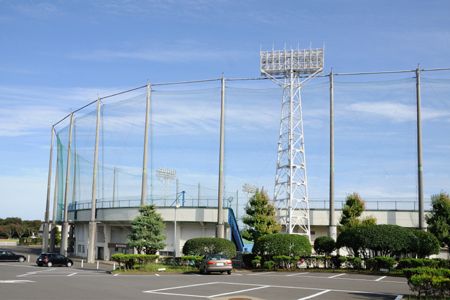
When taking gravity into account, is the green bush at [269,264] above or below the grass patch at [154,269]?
above

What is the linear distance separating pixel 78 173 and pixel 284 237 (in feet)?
111

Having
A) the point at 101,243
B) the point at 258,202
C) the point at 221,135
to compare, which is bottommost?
the point at 101,243

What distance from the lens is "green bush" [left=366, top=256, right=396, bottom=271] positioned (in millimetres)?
32469

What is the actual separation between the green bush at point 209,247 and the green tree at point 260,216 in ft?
19.6

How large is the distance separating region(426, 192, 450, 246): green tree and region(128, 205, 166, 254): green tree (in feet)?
60.0

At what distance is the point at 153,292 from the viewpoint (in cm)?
1994

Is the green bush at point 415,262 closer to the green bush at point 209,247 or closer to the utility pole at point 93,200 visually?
the green bush at point 209,247

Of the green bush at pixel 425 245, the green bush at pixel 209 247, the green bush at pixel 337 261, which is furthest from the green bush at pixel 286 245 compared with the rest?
the green bush at pixel 425 245

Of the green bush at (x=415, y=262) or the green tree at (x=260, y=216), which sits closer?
the green bush at (x=415, y=262)

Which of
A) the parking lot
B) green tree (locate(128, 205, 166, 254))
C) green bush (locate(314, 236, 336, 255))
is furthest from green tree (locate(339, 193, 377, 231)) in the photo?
the parking lot

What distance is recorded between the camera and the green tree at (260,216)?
44000 millimetres

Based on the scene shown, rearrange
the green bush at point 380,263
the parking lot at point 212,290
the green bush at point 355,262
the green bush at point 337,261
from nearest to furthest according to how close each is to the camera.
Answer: the parking lot at point 212,290 → the green bush at point 380,263 → the green bush at point 355,262 → the green bush at point 337,261

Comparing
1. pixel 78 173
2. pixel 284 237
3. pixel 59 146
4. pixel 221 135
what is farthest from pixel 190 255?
pixel 59 146

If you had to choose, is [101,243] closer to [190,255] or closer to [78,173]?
[78,173]
